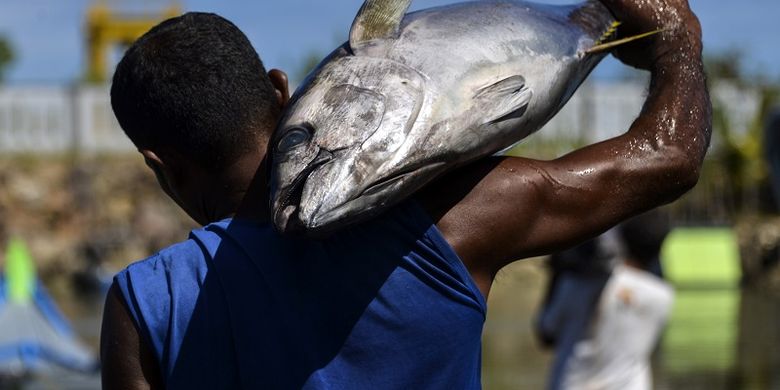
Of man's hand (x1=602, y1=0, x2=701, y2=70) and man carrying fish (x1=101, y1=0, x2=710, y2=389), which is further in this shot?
man's hand (x1=602, y1=0, x2=701, y2=70)

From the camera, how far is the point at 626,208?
226cm

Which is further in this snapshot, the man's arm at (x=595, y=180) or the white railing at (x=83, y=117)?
the white railing at (x=83, y=117)

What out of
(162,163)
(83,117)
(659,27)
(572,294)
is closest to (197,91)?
(162,163)

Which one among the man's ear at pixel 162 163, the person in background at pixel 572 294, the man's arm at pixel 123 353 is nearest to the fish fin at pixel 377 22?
the man's ear at pixel 162 163

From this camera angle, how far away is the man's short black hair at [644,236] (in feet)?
18.2

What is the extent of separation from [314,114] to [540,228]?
44 cm

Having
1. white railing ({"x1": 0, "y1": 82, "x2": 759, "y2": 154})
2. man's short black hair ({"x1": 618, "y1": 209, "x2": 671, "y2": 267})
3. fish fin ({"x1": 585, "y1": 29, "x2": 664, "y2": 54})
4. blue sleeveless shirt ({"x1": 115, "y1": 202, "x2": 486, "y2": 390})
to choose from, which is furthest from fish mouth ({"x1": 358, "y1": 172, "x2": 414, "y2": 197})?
white railing ({"x1": 0, "y1": 82, "x2": 759, "y2": 154})

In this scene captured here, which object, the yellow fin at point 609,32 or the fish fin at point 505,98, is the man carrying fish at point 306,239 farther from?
the yellow fin at point 609,32

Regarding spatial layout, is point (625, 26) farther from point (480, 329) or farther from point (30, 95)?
point (30, 95)

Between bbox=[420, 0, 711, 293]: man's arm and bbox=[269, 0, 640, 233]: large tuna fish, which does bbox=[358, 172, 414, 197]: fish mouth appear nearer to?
bbox=[269, 0, 640, 233]: large tuna fish

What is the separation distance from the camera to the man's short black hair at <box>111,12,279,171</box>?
2.18m

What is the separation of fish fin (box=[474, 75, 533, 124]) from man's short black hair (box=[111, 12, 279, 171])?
36 cm

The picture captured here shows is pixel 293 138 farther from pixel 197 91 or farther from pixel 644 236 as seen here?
pixel 644 236

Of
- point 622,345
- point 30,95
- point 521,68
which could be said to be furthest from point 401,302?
point 30,95
